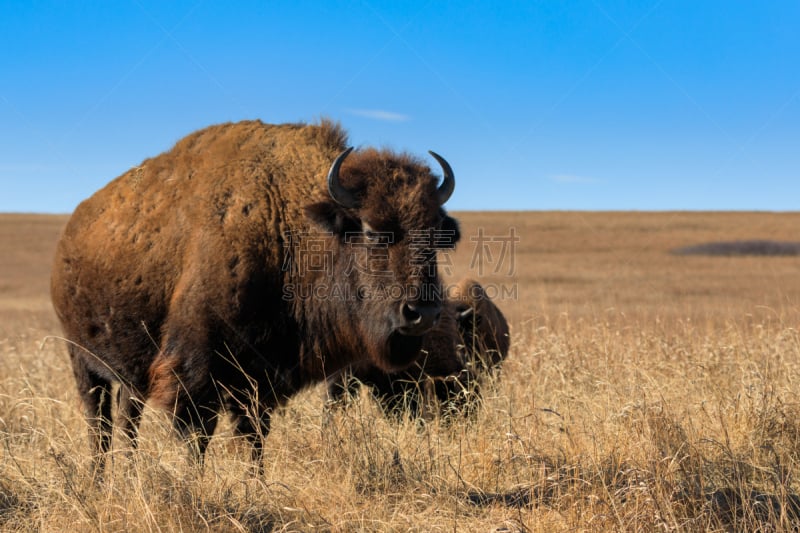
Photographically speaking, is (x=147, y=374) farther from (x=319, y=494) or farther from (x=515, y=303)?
(x=515, y=303)

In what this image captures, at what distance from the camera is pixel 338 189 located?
5461 mm

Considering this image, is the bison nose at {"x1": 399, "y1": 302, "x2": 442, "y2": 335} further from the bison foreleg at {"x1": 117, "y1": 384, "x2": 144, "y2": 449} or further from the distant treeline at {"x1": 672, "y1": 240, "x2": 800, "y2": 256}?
the distant treeline at {"x1": 672, "y1": 240, "x2": 800, "y2": 256}

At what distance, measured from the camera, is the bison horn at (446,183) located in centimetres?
581

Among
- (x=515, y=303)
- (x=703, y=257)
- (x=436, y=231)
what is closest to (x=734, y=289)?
(x=515, y=303)

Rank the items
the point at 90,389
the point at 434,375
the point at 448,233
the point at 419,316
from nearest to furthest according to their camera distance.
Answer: the point at 419,316 → the point at 448,233 → the point at 90,389 → the point at 434,375

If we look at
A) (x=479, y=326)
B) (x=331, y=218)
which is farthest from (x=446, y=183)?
(x=479, y=326)

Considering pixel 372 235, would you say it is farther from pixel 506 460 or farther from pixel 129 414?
pixel 129 414

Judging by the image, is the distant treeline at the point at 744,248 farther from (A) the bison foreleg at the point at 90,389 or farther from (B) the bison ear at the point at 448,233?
(A) the bison foreleg at the point at 90,389

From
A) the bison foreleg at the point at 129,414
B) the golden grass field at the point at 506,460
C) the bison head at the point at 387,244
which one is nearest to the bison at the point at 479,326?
the golden grass field at the point at 506,460

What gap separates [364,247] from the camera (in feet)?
18.2

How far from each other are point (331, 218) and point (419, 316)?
1.12m

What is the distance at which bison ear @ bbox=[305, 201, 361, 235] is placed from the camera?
5523 millimetres

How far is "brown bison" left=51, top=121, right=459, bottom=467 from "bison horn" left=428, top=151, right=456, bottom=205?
2 cm

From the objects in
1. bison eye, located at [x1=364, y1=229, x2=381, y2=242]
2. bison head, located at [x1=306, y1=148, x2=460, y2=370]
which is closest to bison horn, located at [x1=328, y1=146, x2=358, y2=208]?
bison head, located at [x1=306, y1=148, x2=460, y2=370]
